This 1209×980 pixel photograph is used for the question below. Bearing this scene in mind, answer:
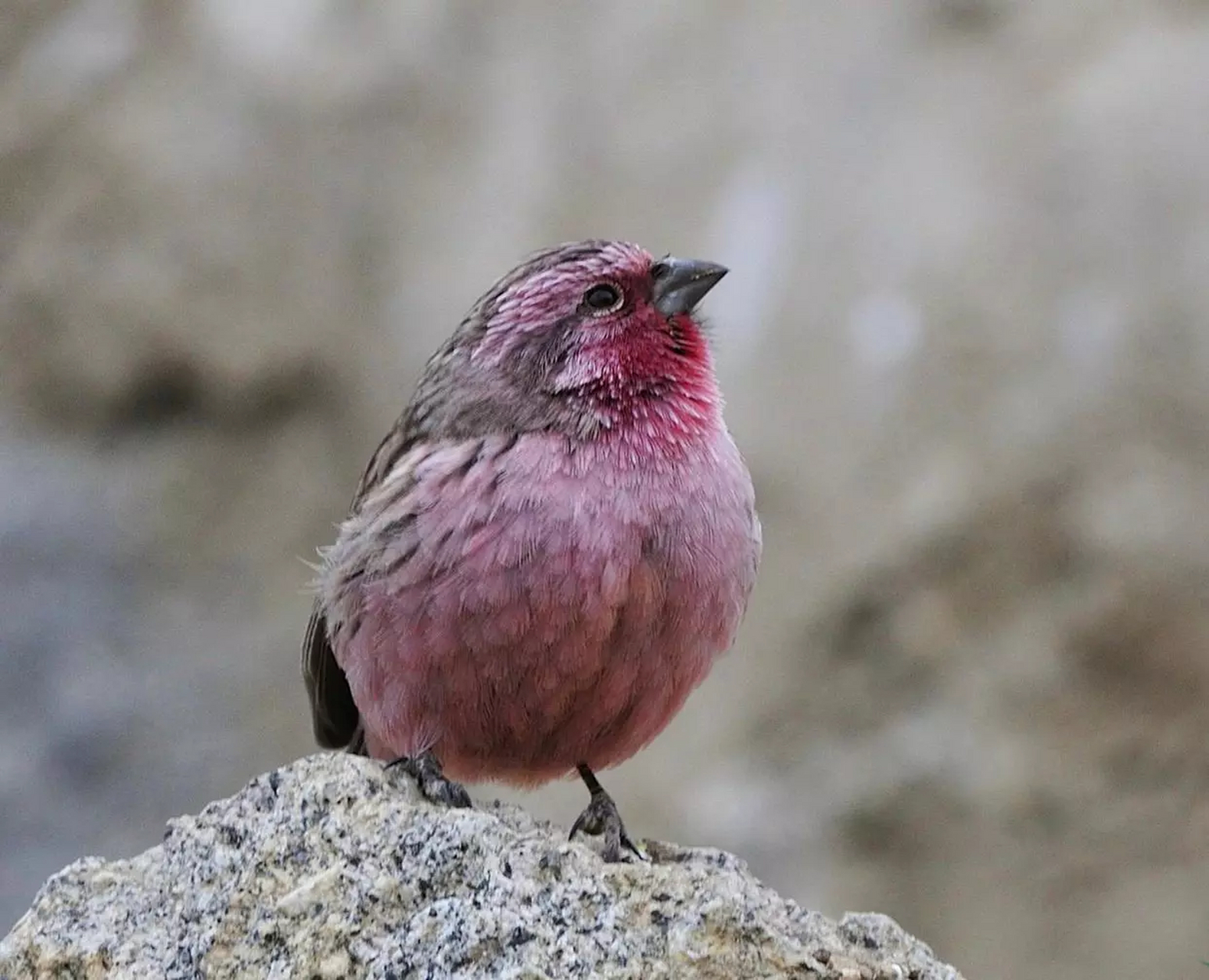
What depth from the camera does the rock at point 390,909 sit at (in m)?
1.88

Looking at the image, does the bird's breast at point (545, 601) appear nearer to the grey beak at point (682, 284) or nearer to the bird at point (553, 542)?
Result: the bird at point (553, 542)

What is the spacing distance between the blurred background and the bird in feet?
10.3

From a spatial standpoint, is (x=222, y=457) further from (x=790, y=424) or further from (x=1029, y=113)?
(x=1029, y=113)

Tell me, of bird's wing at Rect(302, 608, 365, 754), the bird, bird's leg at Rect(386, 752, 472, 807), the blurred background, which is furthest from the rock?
the blurred background

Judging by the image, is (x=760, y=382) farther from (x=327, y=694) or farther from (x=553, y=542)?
(x=553, y=542)

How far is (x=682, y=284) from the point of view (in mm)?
3064

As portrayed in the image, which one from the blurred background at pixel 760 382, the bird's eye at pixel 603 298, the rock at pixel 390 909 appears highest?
the blurred background at pixel 760 382

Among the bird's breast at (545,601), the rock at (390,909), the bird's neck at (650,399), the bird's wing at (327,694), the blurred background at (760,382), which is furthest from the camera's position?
the blurred background at (760,382)

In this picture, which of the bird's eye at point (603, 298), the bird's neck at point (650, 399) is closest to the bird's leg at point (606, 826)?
the bird's neck at point (650, 399)

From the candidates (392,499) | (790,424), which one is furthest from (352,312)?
(392,499)

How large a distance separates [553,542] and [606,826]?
0.52 meters

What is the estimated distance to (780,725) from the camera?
602 centimetres

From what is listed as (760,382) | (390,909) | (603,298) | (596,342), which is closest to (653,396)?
(596,342)

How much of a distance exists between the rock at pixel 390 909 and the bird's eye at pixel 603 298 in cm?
121
